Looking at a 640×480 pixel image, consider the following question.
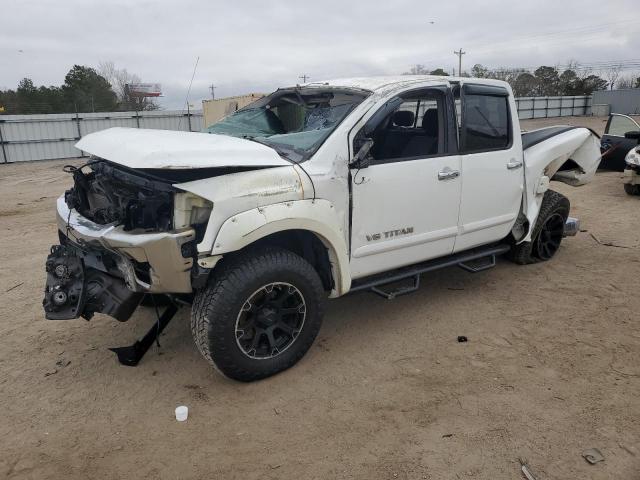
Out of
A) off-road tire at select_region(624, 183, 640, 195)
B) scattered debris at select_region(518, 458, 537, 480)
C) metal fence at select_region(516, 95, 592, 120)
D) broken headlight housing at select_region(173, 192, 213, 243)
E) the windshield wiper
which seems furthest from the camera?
metal fence at select_region(516, 95, 592, 120)

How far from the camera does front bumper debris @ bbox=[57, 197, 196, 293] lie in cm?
276

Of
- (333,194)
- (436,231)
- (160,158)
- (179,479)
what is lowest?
(179,479)

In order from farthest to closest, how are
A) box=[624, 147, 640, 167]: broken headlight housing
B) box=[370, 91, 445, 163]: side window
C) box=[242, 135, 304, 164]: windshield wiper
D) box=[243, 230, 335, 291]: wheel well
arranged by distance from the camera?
box=[624, 147, 640, 167]: broken headlight housing < box=[370, 91, 445, 163]: side window < box=[243, 230, 335, 291]: wheel well < box=[242, 135, 304, 164]: windshield wiper

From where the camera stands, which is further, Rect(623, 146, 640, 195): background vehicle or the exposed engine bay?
Rect(623, 146, 640, 195): background vehicle

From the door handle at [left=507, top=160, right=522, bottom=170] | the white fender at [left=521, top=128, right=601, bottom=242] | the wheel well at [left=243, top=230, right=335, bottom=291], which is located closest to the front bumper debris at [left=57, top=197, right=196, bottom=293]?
the wheel well at [left=243, top=230, right=335, bottom=291]

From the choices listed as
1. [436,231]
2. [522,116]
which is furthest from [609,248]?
[522,116]

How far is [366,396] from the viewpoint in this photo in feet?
10.3

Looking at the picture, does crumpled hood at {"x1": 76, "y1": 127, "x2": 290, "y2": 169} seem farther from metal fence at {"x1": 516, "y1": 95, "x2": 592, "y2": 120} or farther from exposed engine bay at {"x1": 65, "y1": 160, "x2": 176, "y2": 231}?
metal fence at {"x1": 516, "y1": 95, "x2": 592, "y2": 120}

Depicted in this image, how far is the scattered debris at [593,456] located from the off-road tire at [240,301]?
174cm

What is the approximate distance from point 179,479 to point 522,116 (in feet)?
127

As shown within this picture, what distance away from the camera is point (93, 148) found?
333 cm

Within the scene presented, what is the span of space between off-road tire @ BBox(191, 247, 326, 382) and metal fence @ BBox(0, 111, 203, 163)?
16845 millimetres

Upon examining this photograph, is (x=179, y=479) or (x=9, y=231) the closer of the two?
(x=179, y=479)

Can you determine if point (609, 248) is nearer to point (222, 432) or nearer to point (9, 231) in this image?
point (222, 432)
